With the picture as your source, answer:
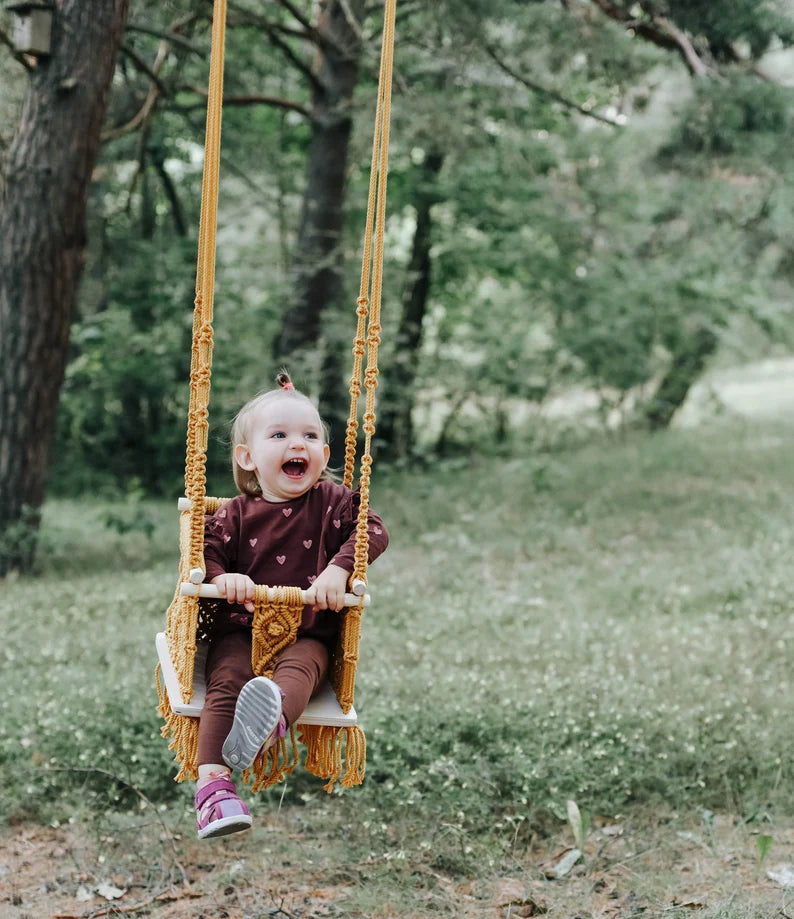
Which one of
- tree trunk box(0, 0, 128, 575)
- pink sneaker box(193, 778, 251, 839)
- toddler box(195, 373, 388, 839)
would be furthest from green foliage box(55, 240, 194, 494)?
pink sneaker box(193, 778, 251, 839)

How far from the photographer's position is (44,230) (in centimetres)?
673

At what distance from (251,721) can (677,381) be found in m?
12.3

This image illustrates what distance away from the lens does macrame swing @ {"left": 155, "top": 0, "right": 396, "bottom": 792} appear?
295 cm

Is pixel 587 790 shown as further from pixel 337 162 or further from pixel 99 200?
pixel 99 200

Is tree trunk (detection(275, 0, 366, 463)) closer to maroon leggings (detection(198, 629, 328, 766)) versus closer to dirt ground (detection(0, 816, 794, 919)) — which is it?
dirt ground (detection(0, 816, 794, 919))

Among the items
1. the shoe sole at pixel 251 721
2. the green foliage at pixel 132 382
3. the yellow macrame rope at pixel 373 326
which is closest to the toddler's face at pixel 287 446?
the yellow macrame rope at pixel 373 326

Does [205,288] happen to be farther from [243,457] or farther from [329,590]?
[329,590]

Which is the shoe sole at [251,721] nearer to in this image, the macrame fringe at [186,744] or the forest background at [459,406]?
the macrame fringe at [186,744]

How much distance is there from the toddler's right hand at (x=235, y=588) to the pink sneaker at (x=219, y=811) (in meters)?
0.51

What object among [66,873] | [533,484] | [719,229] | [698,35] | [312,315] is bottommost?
[66,873]

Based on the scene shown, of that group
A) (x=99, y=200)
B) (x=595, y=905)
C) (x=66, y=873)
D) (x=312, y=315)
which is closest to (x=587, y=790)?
(x=595, y=905)

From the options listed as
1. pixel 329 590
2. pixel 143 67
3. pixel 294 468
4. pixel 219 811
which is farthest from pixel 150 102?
pixel 219 811

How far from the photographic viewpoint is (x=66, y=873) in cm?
378

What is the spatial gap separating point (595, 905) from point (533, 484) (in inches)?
269
